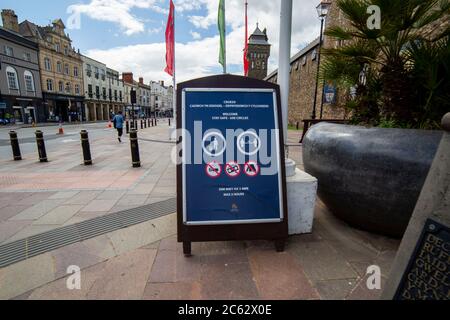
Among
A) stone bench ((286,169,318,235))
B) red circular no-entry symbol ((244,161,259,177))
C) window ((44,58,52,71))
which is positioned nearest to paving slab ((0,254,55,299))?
red circular no-entry symbol ((244,161,259,177))

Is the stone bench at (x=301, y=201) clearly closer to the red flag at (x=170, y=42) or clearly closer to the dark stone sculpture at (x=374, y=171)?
the dark stone sculpture at (x=374, y=171)

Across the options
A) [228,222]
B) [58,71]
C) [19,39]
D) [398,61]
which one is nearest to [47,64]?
[58,71]

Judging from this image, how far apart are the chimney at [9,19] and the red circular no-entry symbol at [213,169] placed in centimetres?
4643

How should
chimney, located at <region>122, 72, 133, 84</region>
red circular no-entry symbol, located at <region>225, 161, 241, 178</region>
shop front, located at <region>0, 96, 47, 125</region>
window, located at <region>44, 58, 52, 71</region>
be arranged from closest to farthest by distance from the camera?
red circular no-entry symbol, located at <region>225, 161, 241, 178</region> < shop front, located at <region>0, 96, 47, 125</region> < window, located at <region>44, 58, 52, 71</region> < chimney, located at <region>122, 72, 133, 84</region>

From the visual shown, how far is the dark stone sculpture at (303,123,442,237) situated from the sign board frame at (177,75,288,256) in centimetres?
75

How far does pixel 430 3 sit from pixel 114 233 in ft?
15.0

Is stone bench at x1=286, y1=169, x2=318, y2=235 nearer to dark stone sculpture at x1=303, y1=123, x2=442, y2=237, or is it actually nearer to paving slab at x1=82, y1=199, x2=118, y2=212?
dark stone sculpture at x1=303, y1=123, x2=442, y2=237

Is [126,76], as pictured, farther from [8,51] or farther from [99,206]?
[99,206]

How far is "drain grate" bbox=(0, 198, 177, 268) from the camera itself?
259 centimetres

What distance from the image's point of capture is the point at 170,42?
11.8 metres

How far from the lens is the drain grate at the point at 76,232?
259 cm

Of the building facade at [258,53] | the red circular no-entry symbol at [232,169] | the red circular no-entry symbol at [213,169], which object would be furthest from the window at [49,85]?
the red circular no-entry symbol at [232,169]
